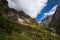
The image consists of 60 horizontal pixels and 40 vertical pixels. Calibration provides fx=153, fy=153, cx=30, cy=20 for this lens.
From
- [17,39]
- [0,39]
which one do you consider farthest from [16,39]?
[0,39]

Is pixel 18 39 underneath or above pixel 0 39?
above

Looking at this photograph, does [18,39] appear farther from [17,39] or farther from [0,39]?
[0,39]

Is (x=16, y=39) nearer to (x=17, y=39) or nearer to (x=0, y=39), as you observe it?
(x=17, y=39)

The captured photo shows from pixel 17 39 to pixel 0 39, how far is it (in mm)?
17627

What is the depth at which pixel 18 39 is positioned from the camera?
10100 centimetres

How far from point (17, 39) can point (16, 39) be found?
1147 mm

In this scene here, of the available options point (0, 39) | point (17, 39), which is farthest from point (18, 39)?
point (0, 39)

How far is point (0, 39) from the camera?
8469cm

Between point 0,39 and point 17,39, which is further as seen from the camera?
point 17,39

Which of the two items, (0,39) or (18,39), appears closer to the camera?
(0,39)

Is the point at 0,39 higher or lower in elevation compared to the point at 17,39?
lower

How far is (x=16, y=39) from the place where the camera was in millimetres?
101062

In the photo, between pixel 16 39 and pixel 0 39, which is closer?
pixel 0 39
